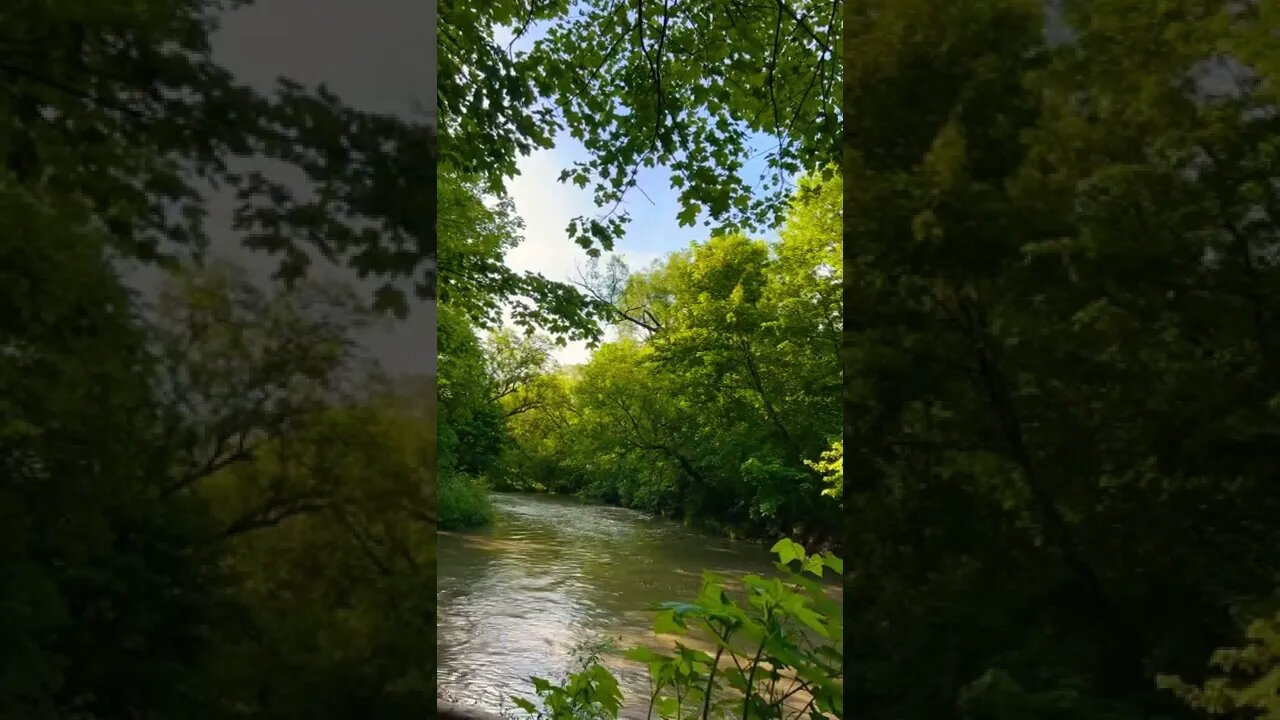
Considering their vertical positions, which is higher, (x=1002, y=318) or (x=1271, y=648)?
(x=1002, y=318)

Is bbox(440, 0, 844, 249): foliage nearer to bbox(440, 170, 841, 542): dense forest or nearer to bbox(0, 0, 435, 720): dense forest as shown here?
bbox(0, 0, 435, 720): dense forest

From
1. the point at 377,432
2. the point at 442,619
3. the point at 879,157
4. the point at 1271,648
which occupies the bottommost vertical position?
the point at 442,619

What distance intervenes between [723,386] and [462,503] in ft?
10.7

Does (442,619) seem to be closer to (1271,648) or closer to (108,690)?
(108,690)

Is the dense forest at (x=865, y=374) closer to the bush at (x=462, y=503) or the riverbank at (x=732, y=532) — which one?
the riverbank at (x=732, y=532)

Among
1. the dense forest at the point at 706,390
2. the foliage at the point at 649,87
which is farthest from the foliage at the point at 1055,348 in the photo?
the dense forest at the point at 706,390

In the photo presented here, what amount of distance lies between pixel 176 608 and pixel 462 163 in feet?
5.34

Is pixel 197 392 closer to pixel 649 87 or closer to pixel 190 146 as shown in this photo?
pixel 190 146

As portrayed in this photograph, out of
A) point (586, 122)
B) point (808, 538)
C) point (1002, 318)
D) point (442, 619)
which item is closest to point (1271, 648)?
point (1002, 318)

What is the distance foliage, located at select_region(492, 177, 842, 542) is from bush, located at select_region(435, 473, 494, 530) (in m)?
1.78

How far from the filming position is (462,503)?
758 cm

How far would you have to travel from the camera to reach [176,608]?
A: 76cm

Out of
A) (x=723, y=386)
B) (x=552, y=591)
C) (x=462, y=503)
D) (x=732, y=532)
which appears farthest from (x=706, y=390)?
(x=552, y=591)

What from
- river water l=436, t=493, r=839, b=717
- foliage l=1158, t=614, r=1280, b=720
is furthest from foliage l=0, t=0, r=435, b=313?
river water l=436, t=493, r=839, b=717
